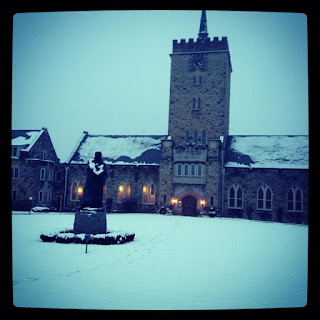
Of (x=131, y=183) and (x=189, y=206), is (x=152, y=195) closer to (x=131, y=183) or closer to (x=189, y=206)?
(x=131, y=183)

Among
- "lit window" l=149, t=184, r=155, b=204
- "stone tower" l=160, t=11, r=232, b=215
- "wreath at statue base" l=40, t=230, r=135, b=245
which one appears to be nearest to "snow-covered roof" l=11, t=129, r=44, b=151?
"lit window" l=149, t=184, r=155, b=204

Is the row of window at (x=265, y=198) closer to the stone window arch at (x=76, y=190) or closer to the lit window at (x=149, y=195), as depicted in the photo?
the lit window at (x=149, y=195)

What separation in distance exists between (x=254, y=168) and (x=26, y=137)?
24049mm

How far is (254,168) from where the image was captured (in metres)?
28.1

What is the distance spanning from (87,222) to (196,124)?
810 inches

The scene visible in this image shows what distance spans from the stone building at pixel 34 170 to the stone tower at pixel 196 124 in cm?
1291

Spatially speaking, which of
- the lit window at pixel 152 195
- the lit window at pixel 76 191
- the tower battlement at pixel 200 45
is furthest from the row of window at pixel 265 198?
the lit window at pixel 76 191

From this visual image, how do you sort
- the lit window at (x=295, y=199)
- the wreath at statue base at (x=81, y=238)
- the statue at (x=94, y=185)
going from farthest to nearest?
the lit window at (x=295, y=199)
the statue at (x=94, y=185)
the wreath at statue base at (x=81, y=238)

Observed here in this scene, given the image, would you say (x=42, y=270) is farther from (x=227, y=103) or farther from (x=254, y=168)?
(x=227, y=103)

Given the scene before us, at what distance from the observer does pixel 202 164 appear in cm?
2906

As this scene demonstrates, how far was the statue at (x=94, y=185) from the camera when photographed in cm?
1214

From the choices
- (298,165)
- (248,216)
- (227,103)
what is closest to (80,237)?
(248,216)

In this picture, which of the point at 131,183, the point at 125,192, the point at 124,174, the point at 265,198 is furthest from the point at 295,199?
the point at 124,174
